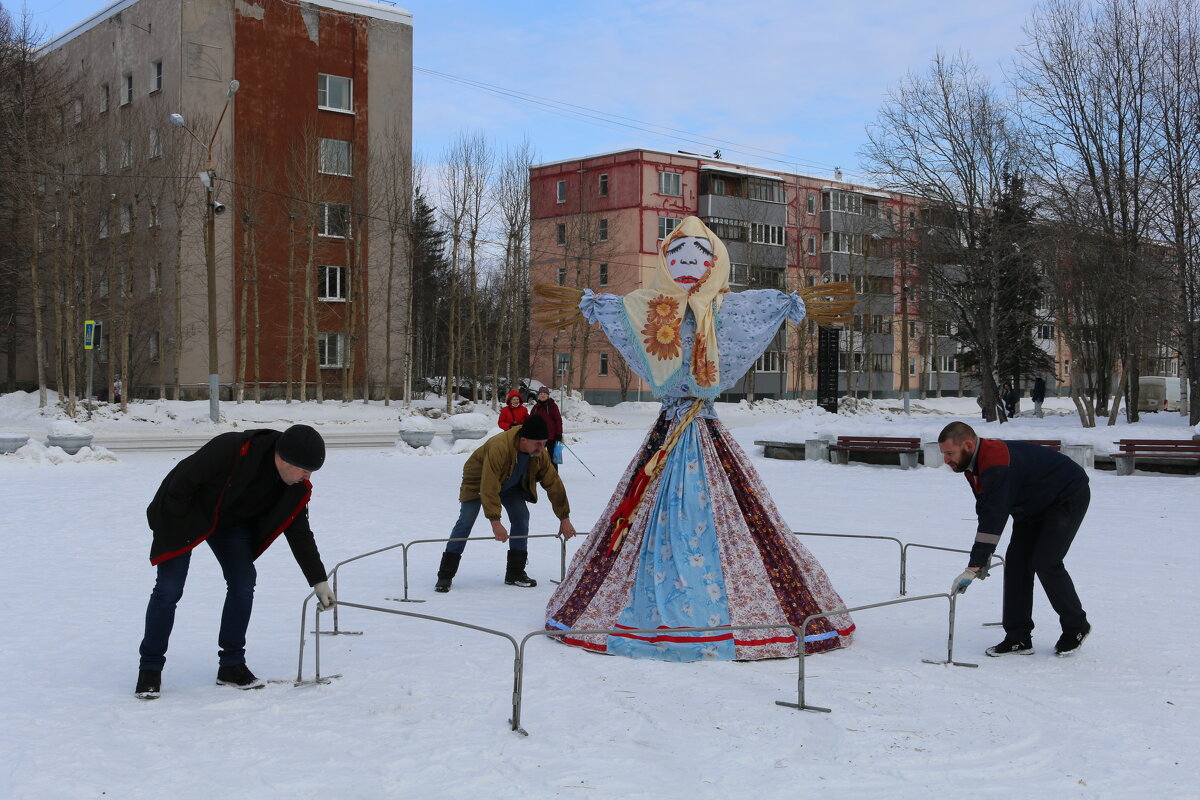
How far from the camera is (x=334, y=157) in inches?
1615

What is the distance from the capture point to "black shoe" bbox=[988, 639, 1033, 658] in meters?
7.21

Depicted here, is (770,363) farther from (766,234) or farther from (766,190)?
(766,190)

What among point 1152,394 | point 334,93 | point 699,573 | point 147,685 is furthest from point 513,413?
point 1152,394

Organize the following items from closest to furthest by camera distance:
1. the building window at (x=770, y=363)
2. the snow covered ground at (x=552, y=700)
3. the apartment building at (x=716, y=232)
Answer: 1. the snow covered ground at (x=552, y=700)
2. the apartment building at (x=716, y=232)
3. the building window at (x=770, y=363)

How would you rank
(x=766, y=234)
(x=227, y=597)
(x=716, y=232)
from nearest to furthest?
1. (x=227, y=597)
2. (x=716, y=232)
3. (x=766, y=234)

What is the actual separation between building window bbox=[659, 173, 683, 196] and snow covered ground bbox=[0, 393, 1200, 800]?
4599 cm

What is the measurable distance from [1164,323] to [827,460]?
33.2ft

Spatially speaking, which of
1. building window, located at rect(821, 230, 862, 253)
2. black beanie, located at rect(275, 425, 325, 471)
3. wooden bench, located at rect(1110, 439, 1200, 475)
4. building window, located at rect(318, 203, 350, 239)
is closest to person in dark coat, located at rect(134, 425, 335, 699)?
black beanie, located at rect(275, 425, 325, 471)

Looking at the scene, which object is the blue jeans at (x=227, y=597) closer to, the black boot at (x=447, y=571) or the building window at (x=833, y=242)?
the black boot at (x=447, y=571)

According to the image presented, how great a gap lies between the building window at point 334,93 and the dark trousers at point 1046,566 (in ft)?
124

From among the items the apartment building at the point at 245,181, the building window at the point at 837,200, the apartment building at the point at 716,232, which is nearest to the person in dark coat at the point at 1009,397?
the apartment building at the point at 716,232

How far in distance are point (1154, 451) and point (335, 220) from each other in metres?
30.4

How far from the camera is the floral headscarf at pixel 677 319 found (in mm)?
7645

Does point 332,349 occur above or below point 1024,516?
above
